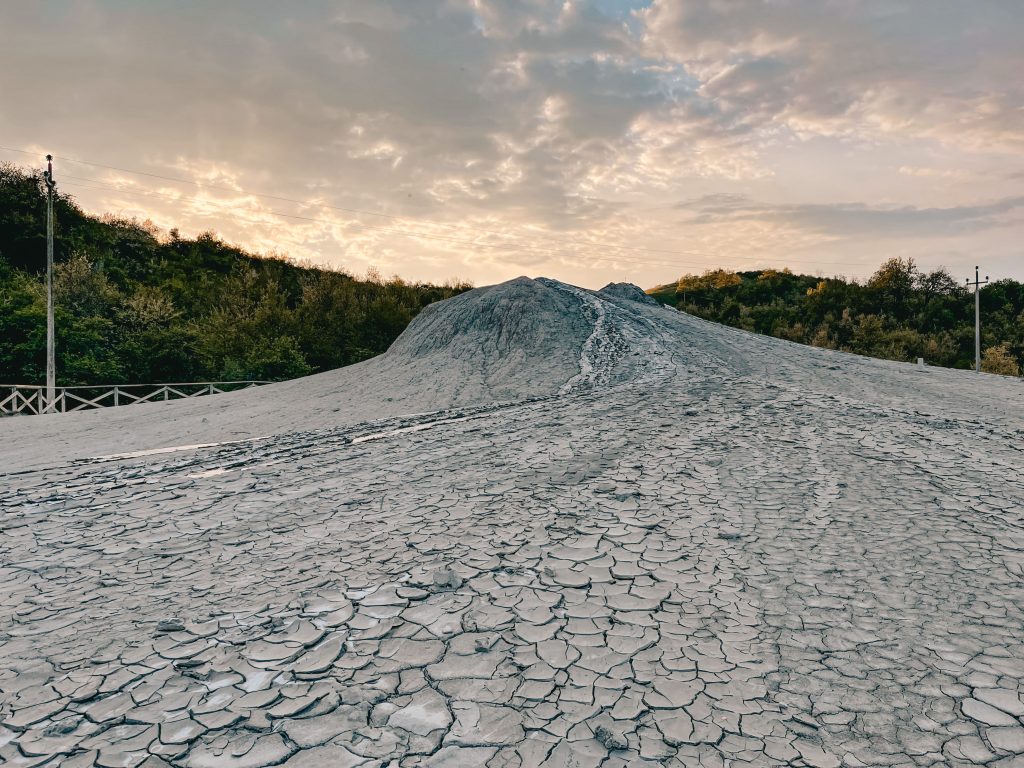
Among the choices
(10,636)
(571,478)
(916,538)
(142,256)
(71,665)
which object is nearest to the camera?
(71,665)

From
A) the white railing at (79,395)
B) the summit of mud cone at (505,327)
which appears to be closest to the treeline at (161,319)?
the white railing at (79,395)

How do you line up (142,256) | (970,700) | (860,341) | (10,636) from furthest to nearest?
(142,256), (860,341), (10,636), (970,700)

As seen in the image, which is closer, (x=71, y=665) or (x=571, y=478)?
(x=71, y=665)

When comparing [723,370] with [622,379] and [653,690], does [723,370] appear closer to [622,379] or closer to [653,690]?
[622,379]

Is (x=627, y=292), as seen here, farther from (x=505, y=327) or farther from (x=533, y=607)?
(x=533, y=607)

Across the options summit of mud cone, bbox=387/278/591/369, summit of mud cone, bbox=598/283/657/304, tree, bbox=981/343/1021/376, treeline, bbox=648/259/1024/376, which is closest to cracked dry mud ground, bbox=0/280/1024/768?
summit of mud cone, bbox=387/278/591/369

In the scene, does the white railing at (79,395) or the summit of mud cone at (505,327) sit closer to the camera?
the summit of mud cone at (505,327)

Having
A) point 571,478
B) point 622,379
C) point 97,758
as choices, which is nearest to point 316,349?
point 622,379

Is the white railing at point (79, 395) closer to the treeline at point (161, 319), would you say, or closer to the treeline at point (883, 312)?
the treeline at point (161, 319)
